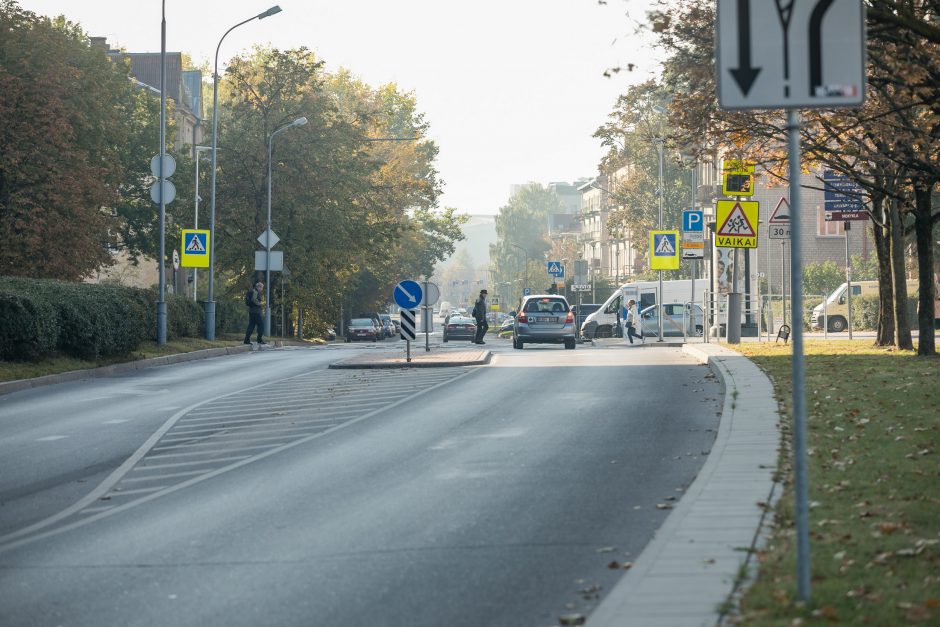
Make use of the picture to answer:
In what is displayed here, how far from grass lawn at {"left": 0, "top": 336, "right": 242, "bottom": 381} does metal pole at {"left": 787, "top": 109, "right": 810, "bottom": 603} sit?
18430mm

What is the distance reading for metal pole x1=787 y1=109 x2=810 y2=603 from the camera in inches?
247

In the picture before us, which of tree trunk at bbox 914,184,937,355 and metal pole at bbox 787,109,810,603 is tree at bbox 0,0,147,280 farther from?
metal pole at bbox 787,109,810,603

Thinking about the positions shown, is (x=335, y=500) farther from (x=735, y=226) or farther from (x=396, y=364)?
(x=735, y=226)

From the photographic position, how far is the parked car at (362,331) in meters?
70.9

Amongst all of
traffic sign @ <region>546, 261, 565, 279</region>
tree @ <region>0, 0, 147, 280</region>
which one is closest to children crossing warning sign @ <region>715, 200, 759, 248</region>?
tree @ <region>0, 0, 147, 280</region>

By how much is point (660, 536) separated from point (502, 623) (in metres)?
1.98

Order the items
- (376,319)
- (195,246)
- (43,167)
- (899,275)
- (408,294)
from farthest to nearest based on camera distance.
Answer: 1. (376,319)
2. (43,167)
3. (195,246)
4. (408,294)
5. (899,275)

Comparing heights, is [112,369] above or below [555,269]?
below

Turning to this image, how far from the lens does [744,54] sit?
660cm

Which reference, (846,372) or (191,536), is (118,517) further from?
(846,372)

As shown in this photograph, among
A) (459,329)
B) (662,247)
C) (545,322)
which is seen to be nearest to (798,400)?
(545,322)

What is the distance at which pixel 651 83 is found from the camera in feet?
78.3

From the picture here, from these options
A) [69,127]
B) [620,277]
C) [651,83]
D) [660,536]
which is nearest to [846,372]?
[651,83]

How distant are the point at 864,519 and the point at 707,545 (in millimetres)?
1330
